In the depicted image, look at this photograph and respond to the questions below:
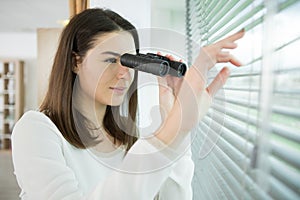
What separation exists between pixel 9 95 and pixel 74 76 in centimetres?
513

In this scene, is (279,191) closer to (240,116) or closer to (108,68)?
(240,116)

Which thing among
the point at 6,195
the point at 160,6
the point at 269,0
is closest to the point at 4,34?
the point at 6,195

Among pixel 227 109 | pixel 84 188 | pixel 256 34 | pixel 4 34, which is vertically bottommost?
pixel 84 188

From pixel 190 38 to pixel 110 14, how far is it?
309mm

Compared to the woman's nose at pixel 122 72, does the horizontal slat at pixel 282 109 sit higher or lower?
lower

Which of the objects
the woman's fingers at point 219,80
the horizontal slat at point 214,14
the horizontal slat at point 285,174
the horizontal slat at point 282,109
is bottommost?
the horizontal slat at point 285,174

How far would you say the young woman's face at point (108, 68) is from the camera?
0.70 meters

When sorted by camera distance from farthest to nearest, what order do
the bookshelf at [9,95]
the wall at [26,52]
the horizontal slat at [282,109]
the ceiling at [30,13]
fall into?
the wall at [26,52], the bookshelf at [9,95], the ceiling at [30,13], the horizontal slat at [282,109]

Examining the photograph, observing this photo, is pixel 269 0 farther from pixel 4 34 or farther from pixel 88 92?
pixel 4 34

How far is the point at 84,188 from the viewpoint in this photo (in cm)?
85

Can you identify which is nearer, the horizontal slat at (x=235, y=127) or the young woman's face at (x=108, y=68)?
the horizontal slat at (x=235, y=127)

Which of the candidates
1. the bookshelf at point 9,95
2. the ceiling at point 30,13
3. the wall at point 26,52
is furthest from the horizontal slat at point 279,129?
the wall at point 26,52

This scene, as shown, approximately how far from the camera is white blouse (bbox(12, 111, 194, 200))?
1.79 feet

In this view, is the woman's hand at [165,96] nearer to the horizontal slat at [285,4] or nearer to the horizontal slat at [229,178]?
the horizontal slat at [229,178]
